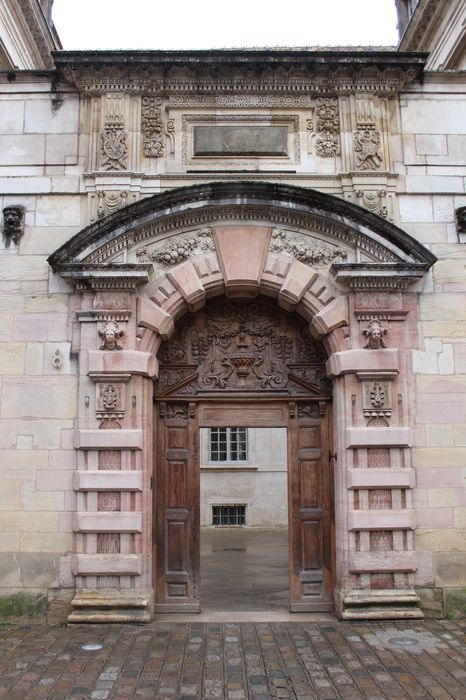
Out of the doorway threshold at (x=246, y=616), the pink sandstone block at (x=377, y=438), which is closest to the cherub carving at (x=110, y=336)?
the pink sandstone block at (x=377, y=438)

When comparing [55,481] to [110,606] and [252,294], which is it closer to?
[110,606]

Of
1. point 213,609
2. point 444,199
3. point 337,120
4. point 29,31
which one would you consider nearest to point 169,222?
point 337,120

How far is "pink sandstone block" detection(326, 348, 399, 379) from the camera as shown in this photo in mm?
8234

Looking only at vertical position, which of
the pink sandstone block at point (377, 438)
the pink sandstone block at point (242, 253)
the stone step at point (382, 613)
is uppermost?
the pink sandstone block at point (242, 253)

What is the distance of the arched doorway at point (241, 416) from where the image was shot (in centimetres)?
854

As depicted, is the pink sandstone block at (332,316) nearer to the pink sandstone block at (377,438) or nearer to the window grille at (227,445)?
the pink sandstone block at (377,438)

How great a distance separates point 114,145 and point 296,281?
288 cm

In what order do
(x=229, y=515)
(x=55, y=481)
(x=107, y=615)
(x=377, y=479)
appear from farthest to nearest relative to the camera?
(x=229, y=515), (x=55, y=481), (x=377, y=479), (x=107, y=615)

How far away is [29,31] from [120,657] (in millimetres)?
13665

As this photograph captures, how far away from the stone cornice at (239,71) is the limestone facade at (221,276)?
25 mm

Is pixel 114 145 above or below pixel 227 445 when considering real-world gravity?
above

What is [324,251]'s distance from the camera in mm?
8578

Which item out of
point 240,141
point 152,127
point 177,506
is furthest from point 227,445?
point 152,127

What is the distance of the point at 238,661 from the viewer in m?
6.45
